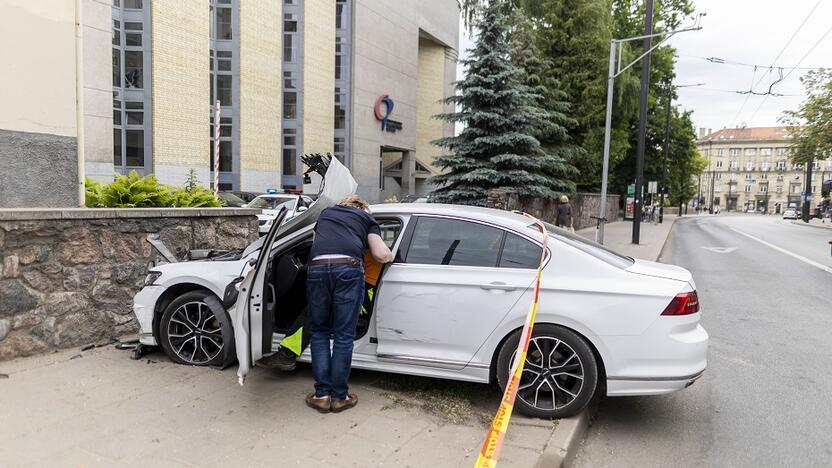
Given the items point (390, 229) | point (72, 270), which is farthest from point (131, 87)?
point (390, 229)

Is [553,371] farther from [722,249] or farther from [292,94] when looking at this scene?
[292,94]

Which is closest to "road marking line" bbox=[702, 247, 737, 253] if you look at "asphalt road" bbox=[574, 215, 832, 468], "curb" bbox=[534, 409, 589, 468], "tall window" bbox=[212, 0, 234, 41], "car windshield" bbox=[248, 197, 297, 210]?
"asphalt road" bbox=[574, 215, 832, 468]

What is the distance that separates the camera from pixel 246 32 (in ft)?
92.2

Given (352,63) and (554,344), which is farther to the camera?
(352,63)

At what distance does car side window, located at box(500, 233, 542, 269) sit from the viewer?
14.0ft

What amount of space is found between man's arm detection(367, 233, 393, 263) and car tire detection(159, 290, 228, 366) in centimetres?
173

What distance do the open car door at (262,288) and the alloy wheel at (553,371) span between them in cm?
185

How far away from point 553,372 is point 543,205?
15.8 metres

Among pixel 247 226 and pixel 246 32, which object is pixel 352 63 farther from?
pixel 247 226

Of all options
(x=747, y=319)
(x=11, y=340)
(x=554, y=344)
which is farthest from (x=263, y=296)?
(x=747, y=319)

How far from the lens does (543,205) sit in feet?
63.6

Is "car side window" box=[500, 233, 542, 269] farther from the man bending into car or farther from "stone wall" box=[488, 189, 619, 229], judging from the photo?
"stone wall" box=[488, 189, 619, 229]

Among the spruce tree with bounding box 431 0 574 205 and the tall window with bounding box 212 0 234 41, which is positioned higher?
the tall window with bounding box 212 0 234 41

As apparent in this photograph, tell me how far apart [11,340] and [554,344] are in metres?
4.71
